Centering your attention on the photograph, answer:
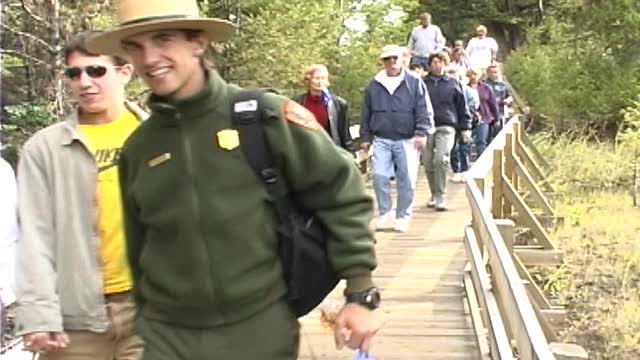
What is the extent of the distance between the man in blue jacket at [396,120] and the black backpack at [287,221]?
772cm

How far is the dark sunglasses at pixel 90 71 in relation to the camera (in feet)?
12.9

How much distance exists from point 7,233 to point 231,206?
1.45 m

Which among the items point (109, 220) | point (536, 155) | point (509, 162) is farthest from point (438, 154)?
point (109, 220)

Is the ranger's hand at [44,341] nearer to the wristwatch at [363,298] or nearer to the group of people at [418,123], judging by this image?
the wristwatch at [363,298]

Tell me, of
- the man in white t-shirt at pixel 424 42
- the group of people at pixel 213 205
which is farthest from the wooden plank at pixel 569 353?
the man in white t-shirt at pixel 424 42

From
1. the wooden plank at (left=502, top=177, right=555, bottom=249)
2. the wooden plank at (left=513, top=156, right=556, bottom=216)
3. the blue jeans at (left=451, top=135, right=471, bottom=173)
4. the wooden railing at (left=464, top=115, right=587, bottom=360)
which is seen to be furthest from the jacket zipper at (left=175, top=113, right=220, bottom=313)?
the blue jeans at (left=451, top=135, right=471, bottom=173)

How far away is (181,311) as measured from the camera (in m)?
2.84

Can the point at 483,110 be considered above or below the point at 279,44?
below

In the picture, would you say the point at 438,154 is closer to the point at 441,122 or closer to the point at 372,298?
the point at 441,122

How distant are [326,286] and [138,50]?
0.75 m

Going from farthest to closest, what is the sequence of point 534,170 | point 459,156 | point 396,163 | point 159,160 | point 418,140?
point 534,170 < point 459,156 < point 396,163 < point 418,140 < point 159,160

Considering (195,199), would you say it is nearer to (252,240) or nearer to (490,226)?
(252,240)

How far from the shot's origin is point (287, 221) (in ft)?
9.29

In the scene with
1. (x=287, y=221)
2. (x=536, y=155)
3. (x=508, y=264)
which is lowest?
(x=536, y=155)
